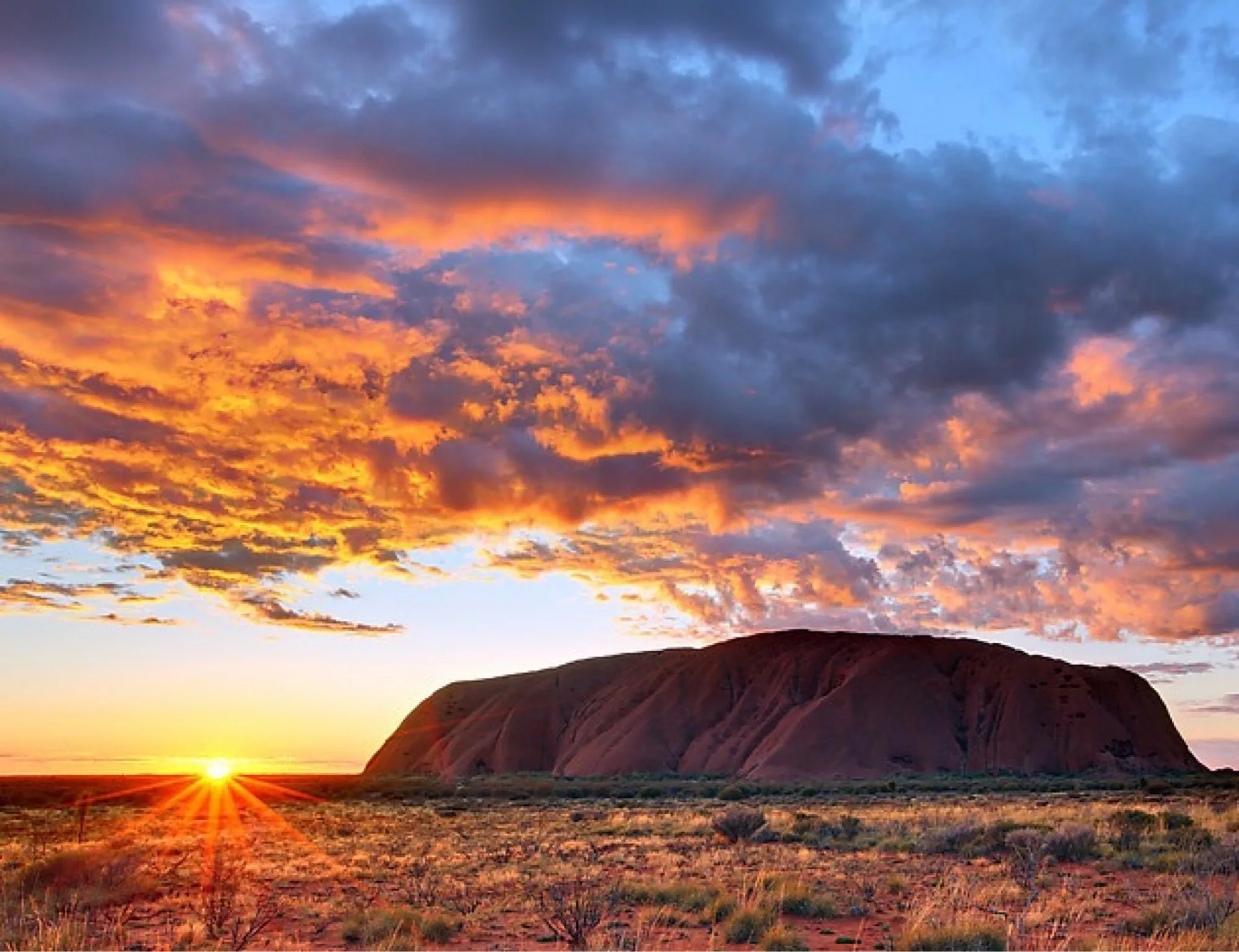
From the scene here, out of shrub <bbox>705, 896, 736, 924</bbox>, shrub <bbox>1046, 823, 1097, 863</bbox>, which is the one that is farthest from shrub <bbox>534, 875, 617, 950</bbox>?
shrub <bbox>1046, 823, 1097, 863</bbox>

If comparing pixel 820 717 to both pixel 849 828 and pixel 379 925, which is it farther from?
pixel 379 925

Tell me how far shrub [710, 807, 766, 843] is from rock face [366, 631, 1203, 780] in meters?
69.1

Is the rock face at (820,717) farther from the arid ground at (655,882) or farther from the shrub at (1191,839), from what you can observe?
the shrub at (1191,839)

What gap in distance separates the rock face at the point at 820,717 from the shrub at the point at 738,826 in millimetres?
69111

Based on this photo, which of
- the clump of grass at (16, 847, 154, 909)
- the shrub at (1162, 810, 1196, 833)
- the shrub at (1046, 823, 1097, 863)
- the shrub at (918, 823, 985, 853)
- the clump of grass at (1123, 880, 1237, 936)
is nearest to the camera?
the clump of grass at (1123, 880, 1237, 936)

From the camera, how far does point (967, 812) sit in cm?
3444

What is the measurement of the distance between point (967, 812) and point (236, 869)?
23.8m

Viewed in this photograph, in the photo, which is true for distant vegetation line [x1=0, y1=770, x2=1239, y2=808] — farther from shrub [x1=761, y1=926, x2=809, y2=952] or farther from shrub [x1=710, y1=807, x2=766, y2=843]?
shrub [x1=761, y1=926, x2=809, y2=952]

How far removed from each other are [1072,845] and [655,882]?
9.22 meters

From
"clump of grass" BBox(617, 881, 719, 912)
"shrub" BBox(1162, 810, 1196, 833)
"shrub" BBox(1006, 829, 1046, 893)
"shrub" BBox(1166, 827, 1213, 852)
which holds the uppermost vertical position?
"clump of grass" BBox(617, 881, 719, 912)

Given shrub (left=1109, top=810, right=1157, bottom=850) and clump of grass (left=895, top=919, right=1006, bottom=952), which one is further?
shrub (left=1109, top=810, right=1157, bottom=850)

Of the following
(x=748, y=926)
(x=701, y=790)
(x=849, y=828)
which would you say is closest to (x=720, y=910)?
(x=748, y=926)

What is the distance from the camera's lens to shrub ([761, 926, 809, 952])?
11781 millimetres

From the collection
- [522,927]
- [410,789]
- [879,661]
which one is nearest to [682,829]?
[522,927]
